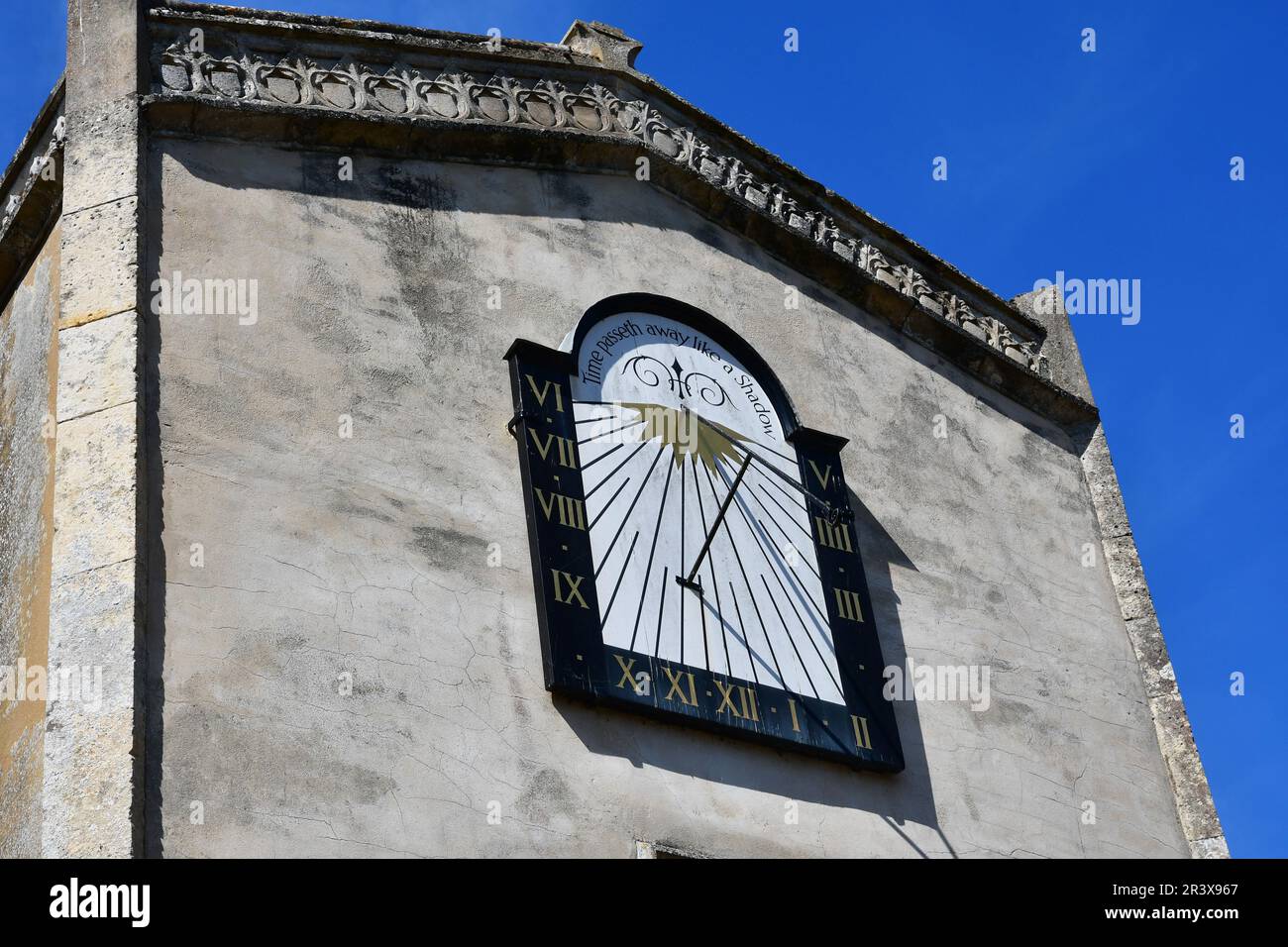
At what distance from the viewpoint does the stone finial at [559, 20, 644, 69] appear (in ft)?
35.5

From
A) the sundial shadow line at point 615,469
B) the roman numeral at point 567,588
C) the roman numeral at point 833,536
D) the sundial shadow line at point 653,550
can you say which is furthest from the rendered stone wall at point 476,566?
the sundial shadow line at point 653,550

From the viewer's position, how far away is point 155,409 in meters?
8.23

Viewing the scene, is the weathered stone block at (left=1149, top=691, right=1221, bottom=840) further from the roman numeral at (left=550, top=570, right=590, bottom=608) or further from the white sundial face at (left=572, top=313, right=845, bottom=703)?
the roman numeral at (left=550, top=570, right=590, bottom=608)

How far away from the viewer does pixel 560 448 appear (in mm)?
9133

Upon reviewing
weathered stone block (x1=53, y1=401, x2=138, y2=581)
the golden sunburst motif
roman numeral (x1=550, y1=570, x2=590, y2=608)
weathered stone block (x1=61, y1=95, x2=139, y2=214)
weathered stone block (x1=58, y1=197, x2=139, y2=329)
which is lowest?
roman numeral (x1=550, y1=570, x2=590, y2=608)

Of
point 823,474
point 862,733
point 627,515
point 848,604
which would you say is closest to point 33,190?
point 627,515

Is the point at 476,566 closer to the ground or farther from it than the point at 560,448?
closer to the ground

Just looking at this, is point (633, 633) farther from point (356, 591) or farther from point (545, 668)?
point (356, 591)

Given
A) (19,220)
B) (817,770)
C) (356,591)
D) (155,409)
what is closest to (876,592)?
(817,770)

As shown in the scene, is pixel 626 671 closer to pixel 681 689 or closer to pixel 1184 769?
pixel 681 689

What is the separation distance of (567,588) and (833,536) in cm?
159

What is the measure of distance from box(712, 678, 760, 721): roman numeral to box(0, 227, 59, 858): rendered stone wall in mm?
2606

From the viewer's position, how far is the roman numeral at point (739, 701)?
879cm

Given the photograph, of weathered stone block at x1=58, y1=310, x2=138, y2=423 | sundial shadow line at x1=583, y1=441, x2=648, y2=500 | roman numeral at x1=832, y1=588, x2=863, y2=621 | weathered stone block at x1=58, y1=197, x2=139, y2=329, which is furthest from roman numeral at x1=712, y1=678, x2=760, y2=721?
weathered stone block at x1=58, y1=197, x2=139, y2=329
